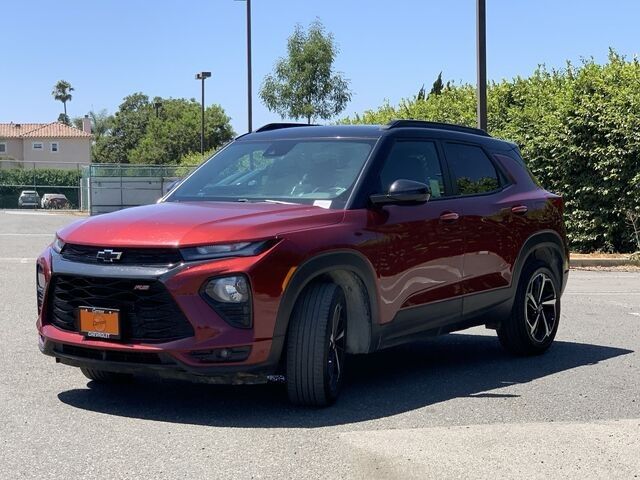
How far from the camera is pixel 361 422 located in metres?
5.53

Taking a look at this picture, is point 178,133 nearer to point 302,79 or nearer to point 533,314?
point 302,79

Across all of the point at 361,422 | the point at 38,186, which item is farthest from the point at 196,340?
the point at 38,186

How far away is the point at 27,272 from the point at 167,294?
9794 millimetres

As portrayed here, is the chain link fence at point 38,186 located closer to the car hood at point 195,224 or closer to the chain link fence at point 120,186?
the chain link fence at point 120,186

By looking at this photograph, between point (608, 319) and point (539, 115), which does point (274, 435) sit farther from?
point (539, 115)

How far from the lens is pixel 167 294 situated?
521cm

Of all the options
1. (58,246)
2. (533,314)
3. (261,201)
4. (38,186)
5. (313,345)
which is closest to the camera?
(313,345)

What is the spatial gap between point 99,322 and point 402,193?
2119mm

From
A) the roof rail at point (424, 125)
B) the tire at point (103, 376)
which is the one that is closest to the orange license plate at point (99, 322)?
the tire at point (103, 376)

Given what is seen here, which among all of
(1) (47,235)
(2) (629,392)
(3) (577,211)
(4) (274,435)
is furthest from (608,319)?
(1) (47,235)

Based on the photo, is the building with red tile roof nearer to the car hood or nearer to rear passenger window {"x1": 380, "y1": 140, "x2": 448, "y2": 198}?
rear passenger window {"x1": 380, "y1": 140, "x2": 448, "y2": 198}

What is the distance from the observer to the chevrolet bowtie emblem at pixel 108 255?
5.34m

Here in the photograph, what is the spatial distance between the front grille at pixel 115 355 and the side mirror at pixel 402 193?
180cm

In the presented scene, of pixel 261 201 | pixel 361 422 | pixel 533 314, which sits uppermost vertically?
pixel 261 201
